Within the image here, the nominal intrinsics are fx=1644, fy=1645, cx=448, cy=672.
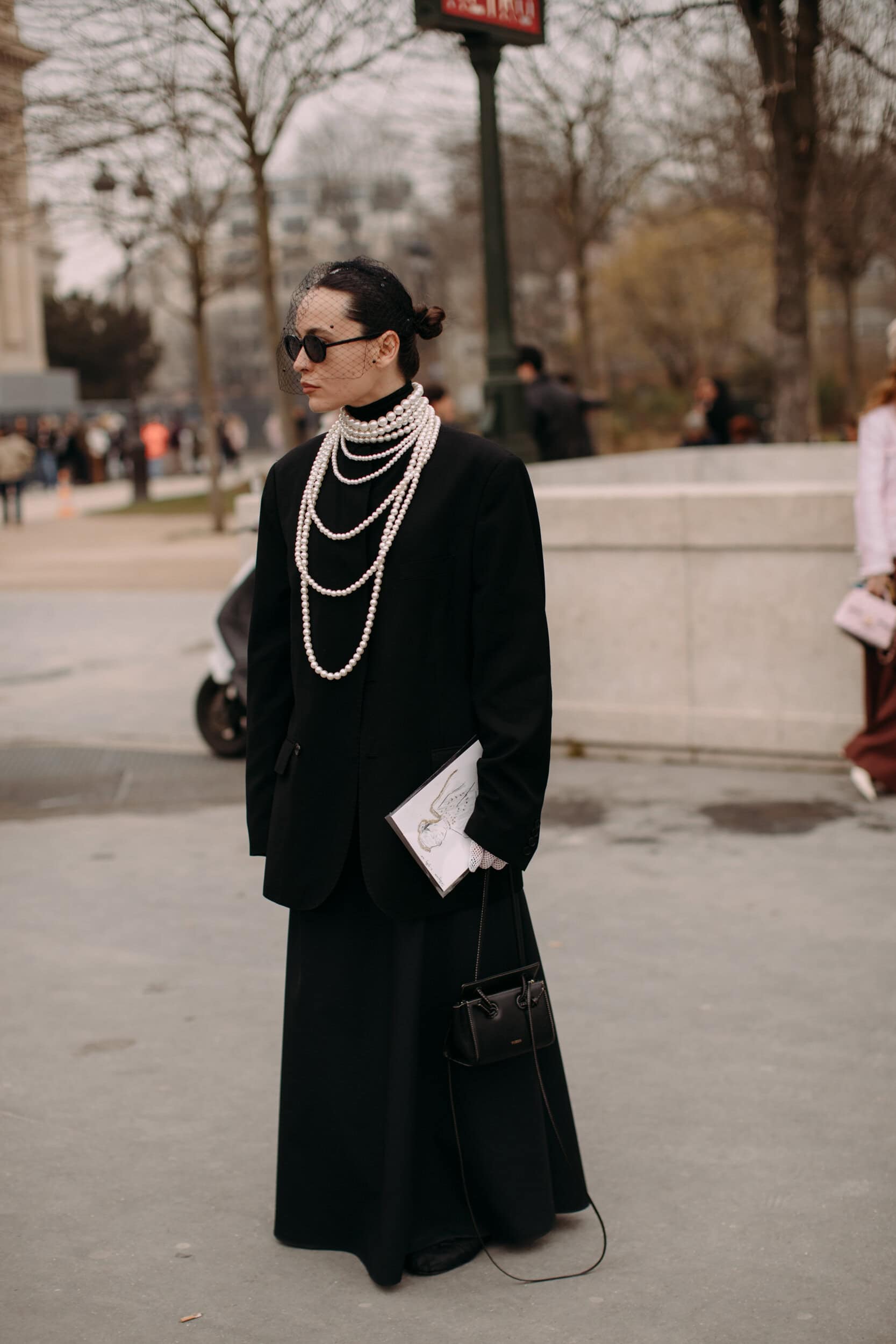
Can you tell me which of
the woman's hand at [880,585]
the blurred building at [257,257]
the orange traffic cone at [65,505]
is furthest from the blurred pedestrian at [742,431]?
the orange traffic cone at [65,505]

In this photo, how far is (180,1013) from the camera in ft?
15.8

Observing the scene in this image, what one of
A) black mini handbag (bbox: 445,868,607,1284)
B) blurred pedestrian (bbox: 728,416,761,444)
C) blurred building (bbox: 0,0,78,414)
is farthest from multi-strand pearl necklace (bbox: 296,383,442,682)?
blurred building (bbox: 0,0,78,414)

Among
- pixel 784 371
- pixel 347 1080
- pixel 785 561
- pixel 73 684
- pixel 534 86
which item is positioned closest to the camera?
pixel 347 1080

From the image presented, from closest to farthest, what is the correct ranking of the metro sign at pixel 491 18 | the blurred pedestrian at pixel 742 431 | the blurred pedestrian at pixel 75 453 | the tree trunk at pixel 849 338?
the metro sign at pixel 491 18 < the blurred pedestrian at pixel 742 431 < the tree trunk at pixel 849 338 < the blurred pedestrian at pixel 75 453

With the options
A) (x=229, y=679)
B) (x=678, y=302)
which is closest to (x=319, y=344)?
(x=229, y=679)

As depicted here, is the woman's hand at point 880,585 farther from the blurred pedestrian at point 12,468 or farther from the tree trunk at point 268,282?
the blurred pedestrian at point 12,468

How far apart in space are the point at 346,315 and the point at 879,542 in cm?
406

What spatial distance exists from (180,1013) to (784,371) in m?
9.65

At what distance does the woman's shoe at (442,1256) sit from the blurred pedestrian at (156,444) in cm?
4220

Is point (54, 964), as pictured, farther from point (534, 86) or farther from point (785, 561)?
point (534, 86)

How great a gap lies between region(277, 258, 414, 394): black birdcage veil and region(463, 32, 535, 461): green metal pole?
6.03m

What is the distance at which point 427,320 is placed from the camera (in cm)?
317

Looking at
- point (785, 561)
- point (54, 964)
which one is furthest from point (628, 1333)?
point (785, 561)

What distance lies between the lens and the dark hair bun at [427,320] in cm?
315
